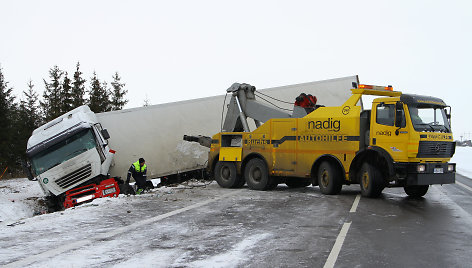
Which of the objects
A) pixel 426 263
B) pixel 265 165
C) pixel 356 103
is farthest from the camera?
pixel 265 165

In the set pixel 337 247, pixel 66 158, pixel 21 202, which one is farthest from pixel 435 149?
pixel 21 202

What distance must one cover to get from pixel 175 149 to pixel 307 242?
11.1m

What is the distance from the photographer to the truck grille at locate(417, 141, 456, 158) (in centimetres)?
1126

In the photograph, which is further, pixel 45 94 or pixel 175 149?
pixel 45 94

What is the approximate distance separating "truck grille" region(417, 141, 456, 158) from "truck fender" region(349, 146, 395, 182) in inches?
29.0

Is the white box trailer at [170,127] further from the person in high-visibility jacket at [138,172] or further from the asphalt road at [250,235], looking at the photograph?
the asphalt road at [250,235]

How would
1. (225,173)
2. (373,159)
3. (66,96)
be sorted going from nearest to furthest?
(373,159)
(225,173)
(66,96)

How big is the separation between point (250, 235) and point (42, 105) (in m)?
50.8

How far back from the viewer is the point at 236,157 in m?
15.5

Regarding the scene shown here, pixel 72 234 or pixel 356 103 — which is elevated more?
pixel 356 103

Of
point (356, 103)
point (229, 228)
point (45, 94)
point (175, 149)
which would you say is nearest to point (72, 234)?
point (229, 228)

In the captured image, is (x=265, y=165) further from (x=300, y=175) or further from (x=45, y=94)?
(x=45, y=94)

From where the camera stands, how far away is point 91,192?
584 inches

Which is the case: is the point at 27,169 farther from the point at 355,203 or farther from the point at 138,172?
the point at 355,203
